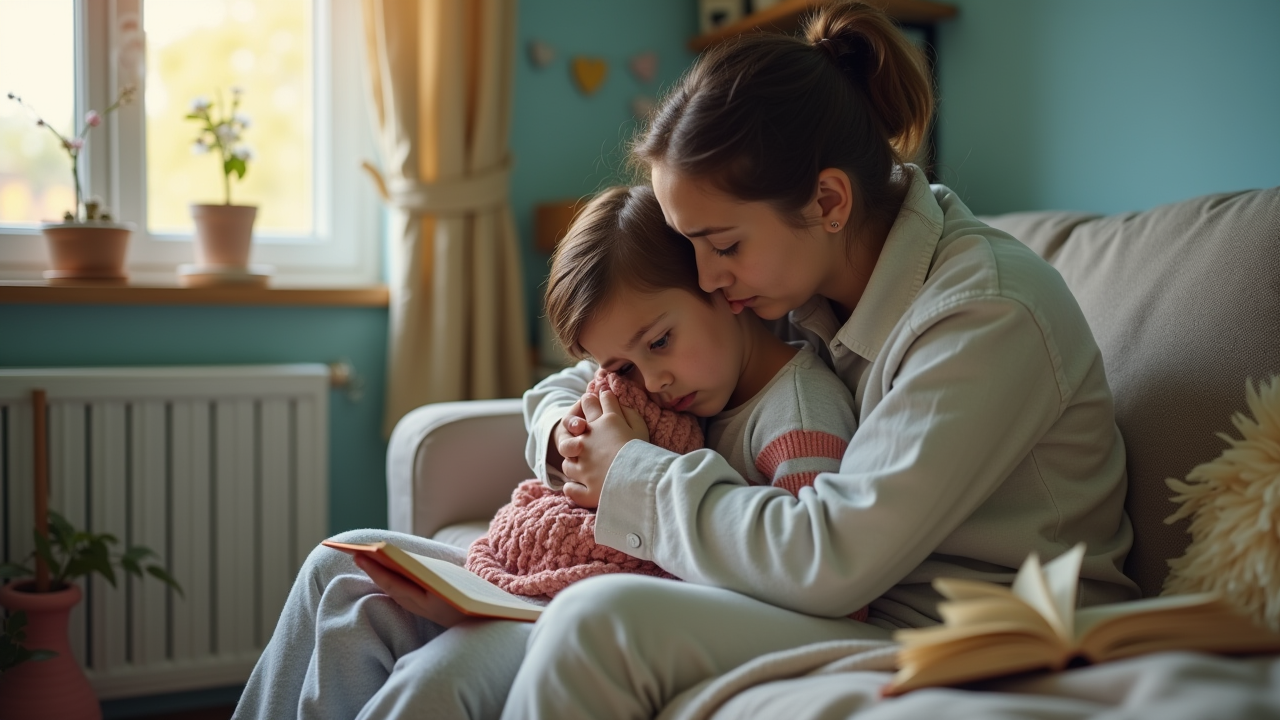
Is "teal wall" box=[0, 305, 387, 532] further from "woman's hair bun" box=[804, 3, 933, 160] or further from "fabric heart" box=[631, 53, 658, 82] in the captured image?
"woman's hair bun" box=[804, 3, 933, 160]

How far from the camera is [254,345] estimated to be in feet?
7.35

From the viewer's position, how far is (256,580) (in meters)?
2.14

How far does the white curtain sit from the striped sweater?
3.69ft

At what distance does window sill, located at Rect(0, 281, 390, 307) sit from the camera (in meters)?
1.98

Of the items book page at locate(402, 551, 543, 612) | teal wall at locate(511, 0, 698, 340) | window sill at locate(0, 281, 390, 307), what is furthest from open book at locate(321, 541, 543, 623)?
teal wall at locate(511, 0, 698, 340)

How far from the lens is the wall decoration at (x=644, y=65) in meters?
2.63

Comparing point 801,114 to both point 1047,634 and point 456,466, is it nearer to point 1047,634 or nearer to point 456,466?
point 1047,634

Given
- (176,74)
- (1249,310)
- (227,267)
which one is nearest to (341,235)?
(227,267)

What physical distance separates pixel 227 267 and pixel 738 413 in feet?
4.55

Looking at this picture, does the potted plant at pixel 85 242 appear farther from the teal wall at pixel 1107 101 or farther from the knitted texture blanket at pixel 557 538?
the teal wall at pixel 1107 101

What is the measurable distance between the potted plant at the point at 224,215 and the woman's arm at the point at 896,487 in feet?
4.90

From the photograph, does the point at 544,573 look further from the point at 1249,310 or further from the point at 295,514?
the point at 295,514

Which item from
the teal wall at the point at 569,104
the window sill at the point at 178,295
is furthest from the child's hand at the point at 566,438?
the teal wall at the point at 569,104

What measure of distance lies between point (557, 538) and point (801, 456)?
0.30 metres
